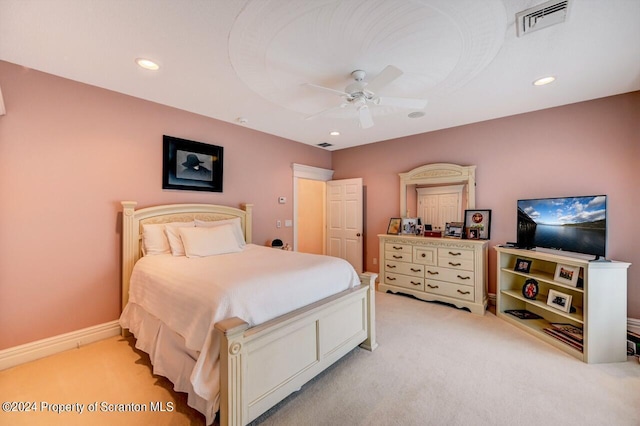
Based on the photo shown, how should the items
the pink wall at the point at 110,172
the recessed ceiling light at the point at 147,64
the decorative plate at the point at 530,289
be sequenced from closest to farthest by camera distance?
the recessed ceiling light at the point at 147,64
the pink wall at the point at 110,172
the decorative plate at the point at 530,289

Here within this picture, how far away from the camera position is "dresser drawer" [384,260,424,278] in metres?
4.00

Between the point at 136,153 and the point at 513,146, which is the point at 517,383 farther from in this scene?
the point at 136,153

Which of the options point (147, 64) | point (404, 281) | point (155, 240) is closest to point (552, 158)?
point (404, 281)

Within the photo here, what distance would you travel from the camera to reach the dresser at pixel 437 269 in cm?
351

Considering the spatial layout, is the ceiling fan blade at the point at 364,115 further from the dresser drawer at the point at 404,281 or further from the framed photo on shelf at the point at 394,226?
the dresser drawer at the point at 404,281

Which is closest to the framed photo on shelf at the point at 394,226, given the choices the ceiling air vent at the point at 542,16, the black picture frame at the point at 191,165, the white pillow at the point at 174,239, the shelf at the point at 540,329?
the shelf at the point at 540,329

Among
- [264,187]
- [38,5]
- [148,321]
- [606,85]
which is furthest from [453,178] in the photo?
[38,5]

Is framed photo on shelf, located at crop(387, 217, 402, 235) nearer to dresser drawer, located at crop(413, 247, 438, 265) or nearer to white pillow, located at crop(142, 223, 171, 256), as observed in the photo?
dresser drawer, located at crop(413, 247, 438, 265)

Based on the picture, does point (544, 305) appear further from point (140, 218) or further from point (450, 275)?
point (140, 218)

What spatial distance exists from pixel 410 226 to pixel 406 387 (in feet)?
8.79

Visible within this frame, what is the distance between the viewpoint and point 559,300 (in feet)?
9.09

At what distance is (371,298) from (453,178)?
8.27ft

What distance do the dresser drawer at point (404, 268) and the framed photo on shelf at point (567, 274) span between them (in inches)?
61.4

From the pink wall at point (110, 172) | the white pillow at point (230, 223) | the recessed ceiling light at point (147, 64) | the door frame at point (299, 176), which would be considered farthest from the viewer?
the door frame at point (299, 176)
